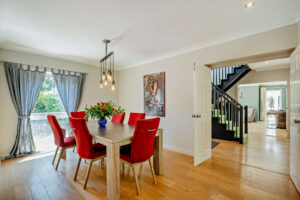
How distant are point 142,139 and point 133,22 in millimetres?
1811

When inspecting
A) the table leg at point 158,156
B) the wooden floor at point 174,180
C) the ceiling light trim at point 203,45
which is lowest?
the wooden floor at point 174,180

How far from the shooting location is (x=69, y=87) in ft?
12.9

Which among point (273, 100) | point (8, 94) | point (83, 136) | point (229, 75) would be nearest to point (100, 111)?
point (83, 136)

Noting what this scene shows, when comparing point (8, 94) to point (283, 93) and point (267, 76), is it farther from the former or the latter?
point (283, 93)

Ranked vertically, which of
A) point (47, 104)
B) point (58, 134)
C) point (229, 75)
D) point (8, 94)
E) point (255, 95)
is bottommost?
point (58, 134)

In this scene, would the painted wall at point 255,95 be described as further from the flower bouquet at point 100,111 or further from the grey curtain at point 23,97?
the grey curtain at point 23,97

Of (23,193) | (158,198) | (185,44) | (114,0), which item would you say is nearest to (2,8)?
(114,0)

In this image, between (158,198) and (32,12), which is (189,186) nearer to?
(158,198)

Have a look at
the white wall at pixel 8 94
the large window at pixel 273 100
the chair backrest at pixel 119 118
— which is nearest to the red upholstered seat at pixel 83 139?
the chair backrest at pixel 119 118

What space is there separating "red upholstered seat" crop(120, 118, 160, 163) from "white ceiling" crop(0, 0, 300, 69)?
5.12 ft

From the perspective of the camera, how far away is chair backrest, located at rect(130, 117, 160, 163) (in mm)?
1816

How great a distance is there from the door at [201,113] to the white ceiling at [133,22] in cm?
71

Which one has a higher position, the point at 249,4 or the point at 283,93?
the point at 249,4

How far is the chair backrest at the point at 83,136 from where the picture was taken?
191 centimetres
